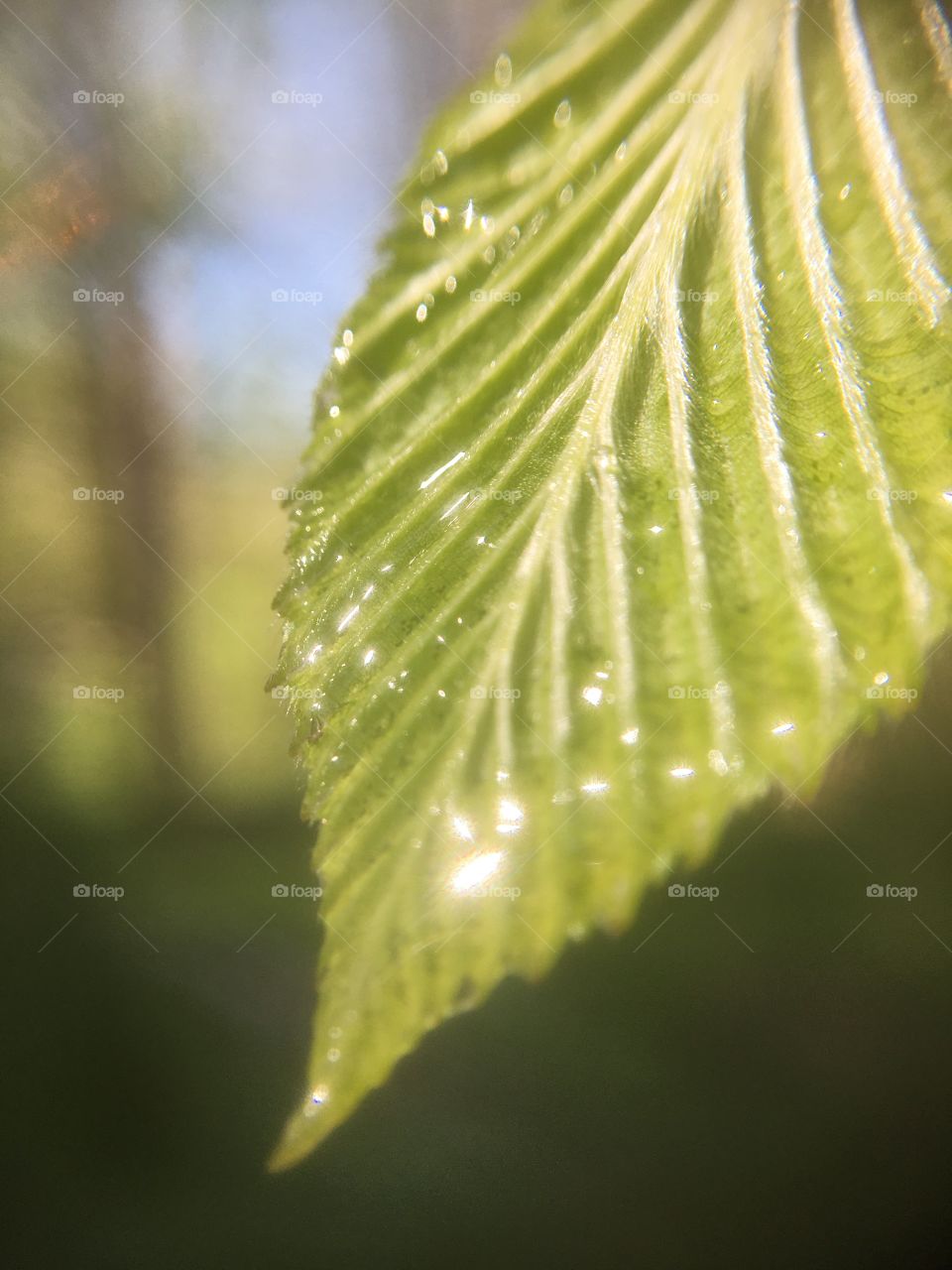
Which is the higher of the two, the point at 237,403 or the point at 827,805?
the point at 237,403

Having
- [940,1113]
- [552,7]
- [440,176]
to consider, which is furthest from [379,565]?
[940,1113]

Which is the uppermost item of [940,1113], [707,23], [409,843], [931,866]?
[707,23]

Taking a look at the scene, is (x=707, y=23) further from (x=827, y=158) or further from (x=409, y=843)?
(x=409, y=843)
